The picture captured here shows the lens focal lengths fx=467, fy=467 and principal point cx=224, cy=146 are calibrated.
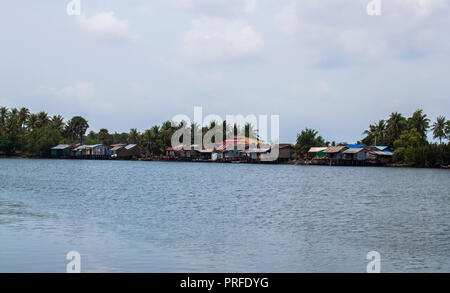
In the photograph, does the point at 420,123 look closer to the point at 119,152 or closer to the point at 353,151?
the point at 353,151

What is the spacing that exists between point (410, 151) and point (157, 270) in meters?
92.9

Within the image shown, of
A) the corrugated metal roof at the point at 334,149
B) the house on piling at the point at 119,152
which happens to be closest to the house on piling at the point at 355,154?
the corrugated metal roof at the point at 334,149

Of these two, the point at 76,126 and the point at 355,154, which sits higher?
the point at 76,126

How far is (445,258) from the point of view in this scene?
15.7 metres

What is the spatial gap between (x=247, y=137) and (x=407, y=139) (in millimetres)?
42482

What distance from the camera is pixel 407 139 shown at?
3947 inches

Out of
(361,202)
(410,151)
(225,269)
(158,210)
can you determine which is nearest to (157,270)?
(225,269)

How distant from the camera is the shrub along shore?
326ft

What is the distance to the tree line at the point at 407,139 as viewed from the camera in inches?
3816

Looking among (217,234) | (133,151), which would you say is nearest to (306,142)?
(133,151)

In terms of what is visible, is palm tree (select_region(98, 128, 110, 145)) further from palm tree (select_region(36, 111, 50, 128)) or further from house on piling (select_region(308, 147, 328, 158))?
house on piling (select_region(308, 147, 328, 158))

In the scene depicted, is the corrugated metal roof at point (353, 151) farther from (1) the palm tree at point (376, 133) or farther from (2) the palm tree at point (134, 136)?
(2) the palm tree at point (134, 136)
